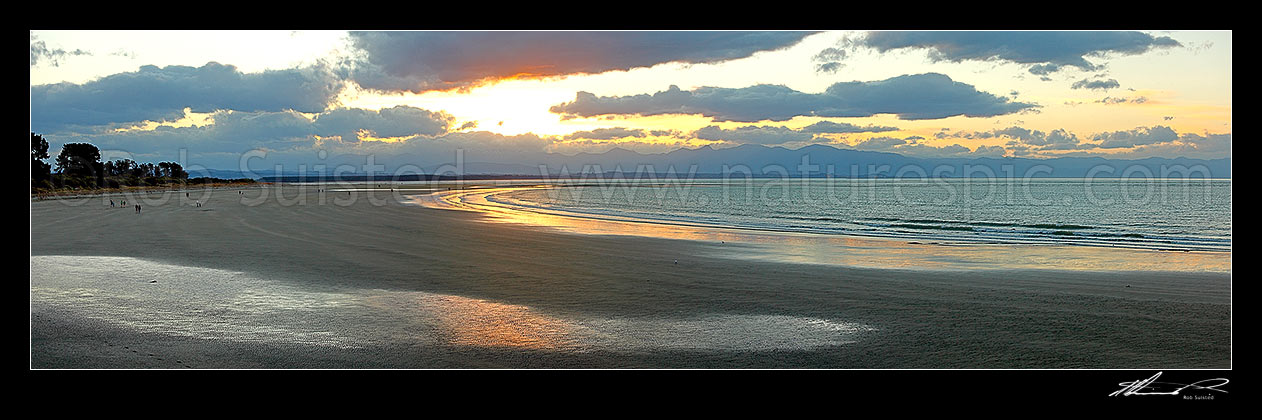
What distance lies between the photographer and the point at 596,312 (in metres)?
10.9

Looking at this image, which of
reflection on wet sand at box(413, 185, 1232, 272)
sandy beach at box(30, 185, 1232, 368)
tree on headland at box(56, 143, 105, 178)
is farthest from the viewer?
tree on headland at box(56, 143, 105, 178)

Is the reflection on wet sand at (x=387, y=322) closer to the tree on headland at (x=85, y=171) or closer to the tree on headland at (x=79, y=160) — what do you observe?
the tree on headland at (x=85, y=171)

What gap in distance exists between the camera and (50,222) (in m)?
31.0

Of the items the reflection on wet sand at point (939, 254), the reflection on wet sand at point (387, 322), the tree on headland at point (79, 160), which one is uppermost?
the tree on headland at point (79, 160)

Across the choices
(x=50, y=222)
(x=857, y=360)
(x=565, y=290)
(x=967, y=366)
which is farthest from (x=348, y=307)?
(x=50, y=222)

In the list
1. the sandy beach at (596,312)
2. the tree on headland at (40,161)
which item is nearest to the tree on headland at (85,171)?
the tree on headland at (40,161)

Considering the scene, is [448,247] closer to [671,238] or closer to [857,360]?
[671,238]

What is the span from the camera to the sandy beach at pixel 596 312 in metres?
8.38

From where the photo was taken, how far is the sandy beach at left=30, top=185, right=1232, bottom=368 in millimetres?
8375

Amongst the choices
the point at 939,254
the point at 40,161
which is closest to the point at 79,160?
the point at 40,161
